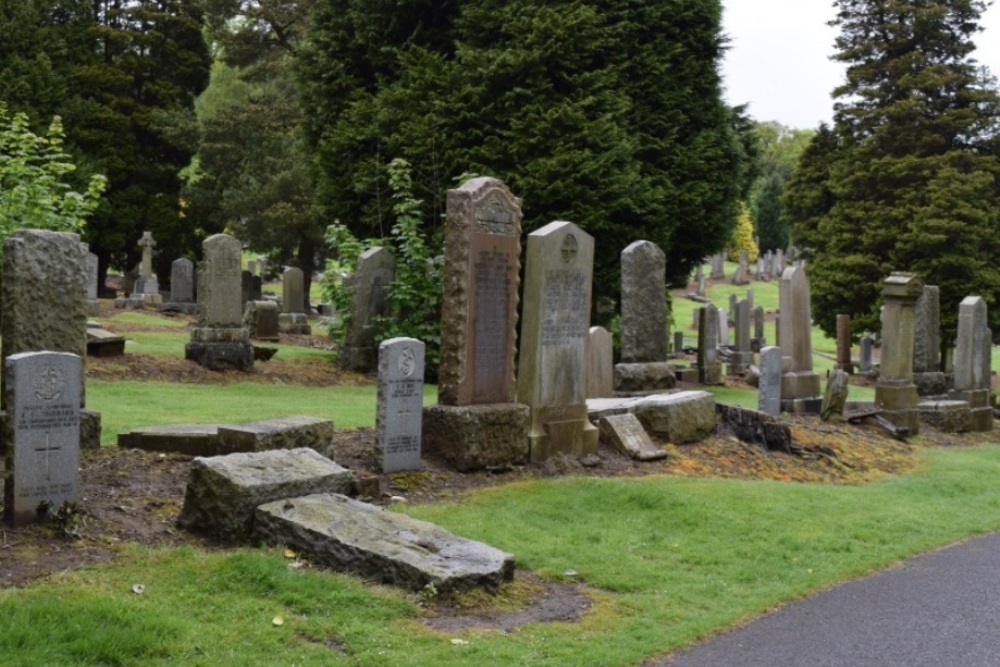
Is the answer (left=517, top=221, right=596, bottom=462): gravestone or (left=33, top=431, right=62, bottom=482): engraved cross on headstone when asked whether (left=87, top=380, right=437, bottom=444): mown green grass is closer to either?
(left=517, top=221, right=596, bottom=462): gravestone

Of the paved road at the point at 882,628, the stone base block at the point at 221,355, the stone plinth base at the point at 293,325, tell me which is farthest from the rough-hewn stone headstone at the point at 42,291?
the stone plinth base at the point at 293,325

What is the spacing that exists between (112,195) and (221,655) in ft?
116

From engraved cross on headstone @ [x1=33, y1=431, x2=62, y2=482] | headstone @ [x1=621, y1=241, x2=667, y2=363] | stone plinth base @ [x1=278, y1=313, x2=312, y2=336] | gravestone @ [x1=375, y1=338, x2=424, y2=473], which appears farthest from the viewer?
stone plinth base @ [x1=278, y1=313, x2=312, y2=336]

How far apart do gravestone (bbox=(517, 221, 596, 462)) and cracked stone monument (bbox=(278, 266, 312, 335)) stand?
17922 mm

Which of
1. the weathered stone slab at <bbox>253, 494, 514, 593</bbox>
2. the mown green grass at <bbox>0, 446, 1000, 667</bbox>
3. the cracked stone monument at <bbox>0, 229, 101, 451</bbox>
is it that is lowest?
the mown green grass at <bbox>0, 446, 1000, 667</bbox>

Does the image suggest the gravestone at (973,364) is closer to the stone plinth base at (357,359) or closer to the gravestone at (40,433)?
the stone plinth base at (357,359)

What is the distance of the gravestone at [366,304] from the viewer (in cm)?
2122

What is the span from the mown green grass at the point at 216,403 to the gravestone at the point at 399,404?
3.33 meters

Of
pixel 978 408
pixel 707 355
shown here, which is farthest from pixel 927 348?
pixel 707 355

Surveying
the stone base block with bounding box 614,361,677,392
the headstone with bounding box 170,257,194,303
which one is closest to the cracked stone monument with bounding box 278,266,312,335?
the headstone with bounding box 170,257,194,303

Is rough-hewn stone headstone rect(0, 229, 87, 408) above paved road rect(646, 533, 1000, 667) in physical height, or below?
above

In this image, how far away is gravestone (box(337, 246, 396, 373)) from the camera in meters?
21.2

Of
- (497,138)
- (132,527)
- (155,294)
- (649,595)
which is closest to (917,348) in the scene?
(497,138)

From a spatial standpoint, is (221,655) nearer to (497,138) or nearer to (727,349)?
(497,138)
